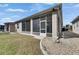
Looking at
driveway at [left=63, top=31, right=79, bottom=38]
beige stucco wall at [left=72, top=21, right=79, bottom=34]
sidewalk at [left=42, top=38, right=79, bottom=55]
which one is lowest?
sidewalk at [left=42, top=38, right=79, bottom=55]

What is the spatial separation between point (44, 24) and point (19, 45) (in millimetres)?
629

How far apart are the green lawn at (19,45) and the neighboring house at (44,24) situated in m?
0.18

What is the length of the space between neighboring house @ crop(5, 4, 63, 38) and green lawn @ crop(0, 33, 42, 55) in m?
0.18

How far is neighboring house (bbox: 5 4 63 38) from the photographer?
414 centimetres

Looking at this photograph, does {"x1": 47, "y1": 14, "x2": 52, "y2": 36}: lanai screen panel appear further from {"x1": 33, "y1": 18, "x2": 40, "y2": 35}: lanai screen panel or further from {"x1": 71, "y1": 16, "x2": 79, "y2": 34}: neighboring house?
{"x1": 71, "y1": 16, "x2": 79, "y2": 34}: neighboring house

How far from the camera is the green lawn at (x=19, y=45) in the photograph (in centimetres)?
411

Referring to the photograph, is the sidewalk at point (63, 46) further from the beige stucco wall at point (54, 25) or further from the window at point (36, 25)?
the window at point (36, 25)

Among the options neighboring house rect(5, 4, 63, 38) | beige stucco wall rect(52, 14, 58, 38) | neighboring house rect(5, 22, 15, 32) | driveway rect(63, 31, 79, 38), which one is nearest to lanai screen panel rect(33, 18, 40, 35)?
neighboring house rect(5, 4, 63, 38)

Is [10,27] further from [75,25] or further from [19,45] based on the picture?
[75,25]

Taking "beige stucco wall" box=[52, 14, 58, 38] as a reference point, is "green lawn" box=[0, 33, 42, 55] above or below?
below

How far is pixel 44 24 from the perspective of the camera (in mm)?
4285

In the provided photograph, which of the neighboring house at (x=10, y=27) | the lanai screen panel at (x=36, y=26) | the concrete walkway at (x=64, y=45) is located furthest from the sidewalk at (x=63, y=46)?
the neighboring house at (x=10, y=27)

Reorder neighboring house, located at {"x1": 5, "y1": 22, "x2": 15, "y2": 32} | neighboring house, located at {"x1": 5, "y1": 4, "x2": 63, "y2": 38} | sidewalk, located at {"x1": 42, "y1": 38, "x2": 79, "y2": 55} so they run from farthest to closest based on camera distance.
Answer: neighboring house, located at {"x1": 5, "y1": 22, "x2": 15, "y2": 32}, neighboring house, located at {"x1": 5, "y1": 4, "x2": 63, "y2": 38}, sidewalk, located at {"x1": 42, "y1": 38, "x2": 79, "y2": 55}

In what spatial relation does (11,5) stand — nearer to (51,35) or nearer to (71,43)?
(51,35)
